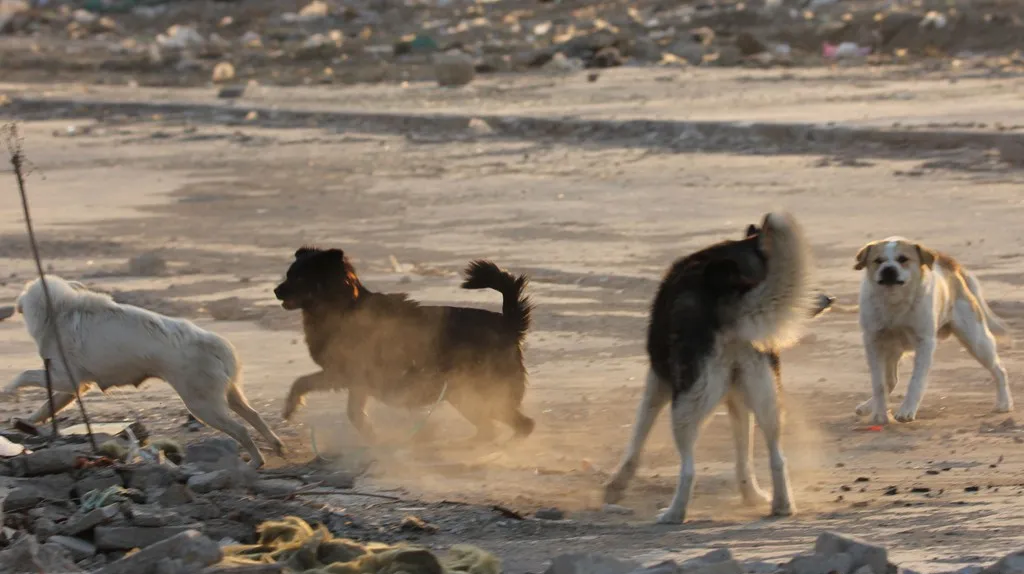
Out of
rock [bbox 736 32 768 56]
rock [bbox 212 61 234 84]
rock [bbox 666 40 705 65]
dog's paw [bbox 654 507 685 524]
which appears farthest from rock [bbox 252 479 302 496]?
rock [bbox 212 61 234 84]

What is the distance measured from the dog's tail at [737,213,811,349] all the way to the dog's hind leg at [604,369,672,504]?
61cm

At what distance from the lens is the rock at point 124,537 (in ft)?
19.5

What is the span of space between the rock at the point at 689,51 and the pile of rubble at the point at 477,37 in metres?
0.06

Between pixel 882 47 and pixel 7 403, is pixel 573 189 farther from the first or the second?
pixel 882 47

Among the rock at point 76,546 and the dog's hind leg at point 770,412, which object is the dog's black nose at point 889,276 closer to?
the dog's hind leg at point 770,412

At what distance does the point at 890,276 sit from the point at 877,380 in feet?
1.75

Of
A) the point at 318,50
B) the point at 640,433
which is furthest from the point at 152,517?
the point at 318,50

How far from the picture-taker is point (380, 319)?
8398 millimetres

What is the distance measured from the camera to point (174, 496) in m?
6.50

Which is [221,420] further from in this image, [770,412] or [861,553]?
[861,553]

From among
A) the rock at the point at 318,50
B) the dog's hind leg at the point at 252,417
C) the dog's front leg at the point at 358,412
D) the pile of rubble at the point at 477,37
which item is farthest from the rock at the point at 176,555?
the rock at the point at 318,50

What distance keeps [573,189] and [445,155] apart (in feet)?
13.3

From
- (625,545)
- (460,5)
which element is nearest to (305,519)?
(625,545)

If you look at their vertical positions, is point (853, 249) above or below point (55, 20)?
below
